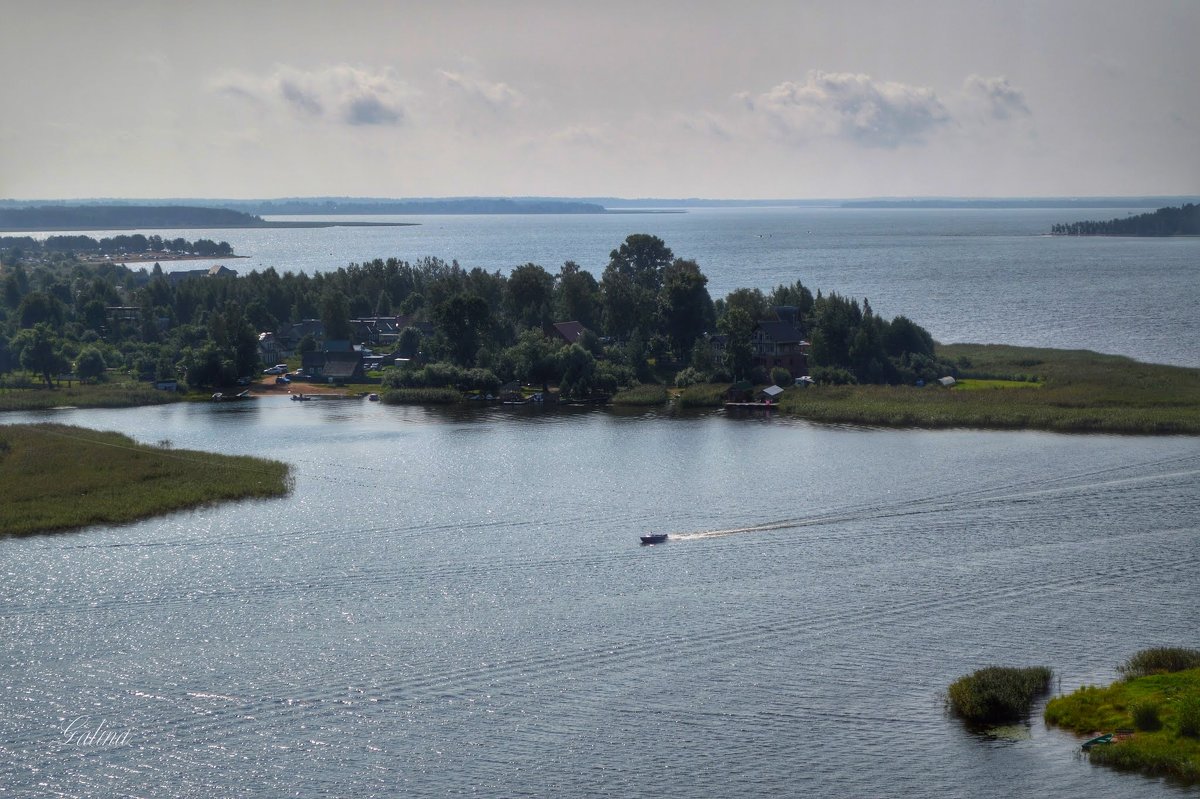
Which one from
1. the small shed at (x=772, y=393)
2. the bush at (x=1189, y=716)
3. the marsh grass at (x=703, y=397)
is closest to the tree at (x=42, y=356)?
the marsh grass at (x=703, y=397)

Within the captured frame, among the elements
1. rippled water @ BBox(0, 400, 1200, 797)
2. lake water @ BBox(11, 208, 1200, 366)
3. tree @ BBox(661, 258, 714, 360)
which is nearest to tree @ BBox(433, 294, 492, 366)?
tree @ BBox(661, 258, 714, 360)

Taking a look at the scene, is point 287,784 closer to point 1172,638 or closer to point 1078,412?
point 1172,638

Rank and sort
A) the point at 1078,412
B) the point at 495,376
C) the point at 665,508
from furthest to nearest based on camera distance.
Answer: the point at 495,376, the point at 1078,412, the point at 665,508

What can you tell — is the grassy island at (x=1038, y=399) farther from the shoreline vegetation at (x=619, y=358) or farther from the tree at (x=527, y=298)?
the tree at (x=527, y=298)

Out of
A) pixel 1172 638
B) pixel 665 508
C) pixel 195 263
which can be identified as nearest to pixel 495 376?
pixel 665 508

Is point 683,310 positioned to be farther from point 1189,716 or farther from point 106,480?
point 1189,716
